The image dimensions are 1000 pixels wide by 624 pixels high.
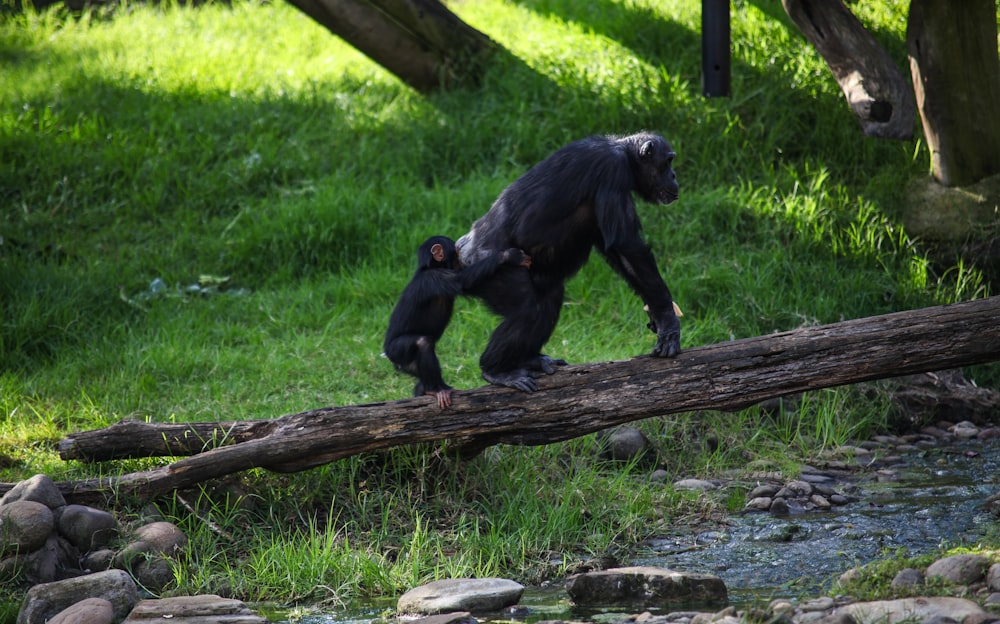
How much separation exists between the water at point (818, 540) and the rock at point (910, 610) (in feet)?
1.50

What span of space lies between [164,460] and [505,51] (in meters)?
5.81

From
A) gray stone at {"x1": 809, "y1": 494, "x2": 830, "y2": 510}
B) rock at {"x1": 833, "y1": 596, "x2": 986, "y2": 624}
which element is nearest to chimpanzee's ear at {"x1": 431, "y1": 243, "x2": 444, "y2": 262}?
gray stone at {"x1": 809, "y1": 494, "x2": 830, "y2": 510}

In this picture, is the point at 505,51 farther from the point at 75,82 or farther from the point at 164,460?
the point at 164,460

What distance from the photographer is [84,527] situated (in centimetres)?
433

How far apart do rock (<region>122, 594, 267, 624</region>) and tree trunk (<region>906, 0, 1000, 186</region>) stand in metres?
5.57

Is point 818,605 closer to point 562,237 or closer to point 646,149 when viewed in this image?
point 562,237

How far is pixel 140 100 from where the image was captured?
32.0 feet

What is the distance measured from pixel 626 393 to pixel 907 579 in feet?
4.49

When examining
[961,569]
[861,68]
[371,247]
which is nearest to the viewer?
[961,569]

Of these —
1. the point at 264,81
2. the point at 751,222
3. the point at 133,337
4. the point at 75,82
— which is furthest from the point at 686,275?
the point at 75,82

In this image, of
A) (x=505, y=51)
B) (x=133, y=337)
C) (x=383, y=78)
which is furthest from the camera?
(x=383, y=78)

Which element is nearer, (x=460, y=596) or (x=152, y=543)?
(x=460, y=596)

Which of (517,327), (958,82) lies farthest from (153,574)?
(958,82)

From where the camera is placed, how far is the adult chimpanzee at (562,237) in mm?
4680
